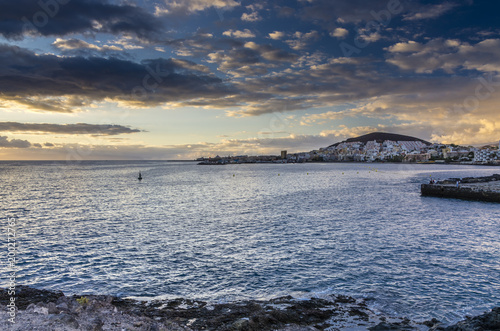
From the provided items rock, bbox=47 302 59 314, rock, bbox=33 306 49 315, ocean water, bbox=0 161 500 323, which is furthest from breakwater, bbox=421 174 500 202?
rock, bbox=33 306 49 315

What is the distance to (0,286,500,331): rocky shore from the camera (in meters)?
10.9

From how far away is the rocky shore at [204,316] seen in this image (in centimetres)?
1088

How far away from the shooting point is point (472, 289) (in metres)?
16.6

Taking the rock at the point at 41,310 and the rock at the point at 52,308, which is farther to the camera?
the rock at the point at 52,308

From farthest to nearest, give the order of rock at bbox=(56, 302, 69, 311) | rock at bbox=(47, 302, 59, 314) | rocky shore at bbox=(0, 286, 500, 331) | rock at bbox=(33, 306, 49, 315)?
1. rock at bbox=(56, 302, 69, 311)
2. rock at bbox=(47, 302, 59, 314)
3. rock at bbox=(33, 306, 49, 315)
4. rocky shore at bbox=(0, 286, 500, 331)

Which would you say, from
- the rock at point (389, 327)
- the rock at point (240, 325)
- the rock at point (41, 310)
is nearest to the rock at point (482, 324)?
the rock at point (389, 327)

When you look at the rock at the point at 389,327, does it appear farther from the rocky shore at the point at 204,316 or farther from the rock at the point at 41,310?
the rock at the point at 41,310

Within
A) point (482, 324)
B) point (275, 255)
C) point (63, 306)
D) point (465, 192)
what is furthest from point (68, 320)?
point (465, 192)

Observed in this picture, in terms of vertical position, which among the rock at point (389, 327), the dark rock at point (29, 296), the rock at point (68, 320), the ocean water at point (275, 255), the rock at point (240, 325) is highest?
the rock at point (68, 320)

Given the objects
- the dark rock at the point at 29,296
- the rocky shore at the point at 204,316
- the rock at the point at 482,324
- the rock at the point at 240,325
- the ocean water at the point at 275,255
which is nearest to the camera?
the rock at the point at 482,324

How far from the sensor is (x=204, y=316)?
1317 cm

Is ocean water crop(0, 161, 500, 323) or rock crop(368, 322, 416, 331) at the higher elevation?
rock crop(368, 322, 416, 331)

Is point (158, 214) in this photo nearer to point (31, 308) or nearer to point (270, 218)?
point (270, 218)

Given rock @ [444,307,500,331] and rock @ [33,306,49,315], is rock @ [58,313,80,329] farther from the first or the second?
rock @ [444,307,500,331]
